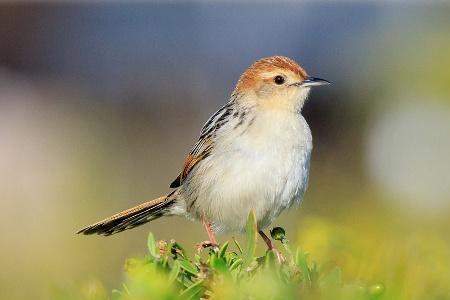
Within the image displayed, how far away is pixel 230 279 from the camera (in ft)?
5.26

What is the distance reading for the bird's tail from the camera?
14.9 feet

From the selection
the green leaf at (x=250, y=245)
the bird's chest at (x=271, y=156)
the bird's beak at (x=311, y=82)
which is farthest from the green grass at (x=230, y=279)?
the bird's beak at (x=311, y=82)

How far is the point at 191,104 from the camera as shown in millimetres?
12234

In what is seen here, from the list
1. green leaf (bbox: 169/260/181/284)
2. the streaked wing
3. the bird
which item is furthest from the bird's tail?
green leaf (bbox: 169/260/181/284)

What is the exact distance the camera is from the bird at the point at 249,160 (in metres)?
4.27

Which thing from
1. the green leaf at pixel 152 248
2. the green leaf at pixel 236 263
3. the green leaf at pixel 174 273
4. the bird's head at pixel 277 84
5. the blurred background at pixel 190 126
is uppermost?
the green leaf at pixel 174 273

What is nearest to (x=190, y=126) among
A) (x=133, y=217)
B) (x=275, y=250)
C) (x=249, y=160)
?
(x=133, y=217)

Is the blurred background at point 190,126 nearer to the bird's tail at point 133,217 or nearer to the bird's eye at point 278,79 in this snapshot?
the bird's tail at point 133,217

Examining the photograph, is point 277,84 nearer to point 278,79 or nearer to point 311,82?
point 278,79

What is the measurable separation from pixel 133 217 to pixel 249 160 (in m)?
0.83

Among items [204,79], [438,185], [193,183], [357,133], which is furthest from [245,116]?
[204,79]

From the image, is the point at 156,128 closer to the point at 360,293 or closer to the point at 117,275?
the point at 117,275

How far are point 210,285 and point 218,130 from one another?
2927 millimetres

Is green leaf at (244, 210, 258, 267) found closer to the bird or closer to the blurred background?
the blurred background
